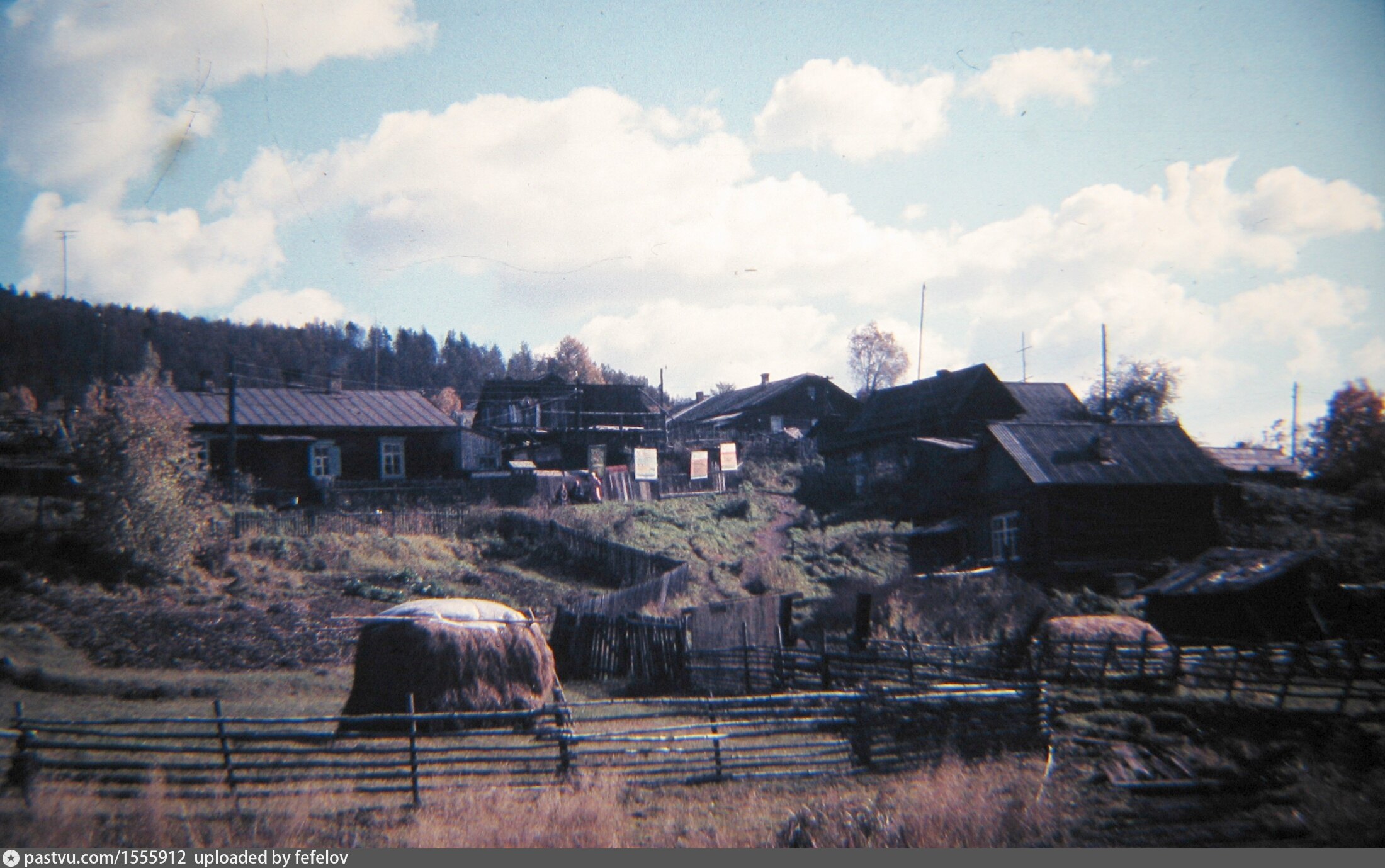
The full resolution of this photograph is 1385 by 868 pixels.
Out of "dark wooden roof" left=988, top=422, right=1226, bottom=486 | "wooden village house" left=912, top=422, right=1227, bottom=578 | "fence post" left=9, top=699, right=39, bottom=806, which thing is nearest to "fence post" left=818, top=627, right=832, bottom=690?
"fence post" left=9, top=699, right=39, bottom=806

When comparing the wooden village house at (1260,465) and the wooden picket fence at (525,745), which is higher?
the wooden village house at (1260,465)

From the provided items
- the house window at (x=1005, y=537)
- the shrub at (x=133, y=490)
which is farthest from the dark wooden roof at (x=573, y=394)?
the shrub at (x=133, y=490)

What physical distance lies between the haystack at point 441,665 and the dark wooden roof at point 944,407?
110 feet

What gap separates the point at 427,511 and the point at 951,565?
20993mm

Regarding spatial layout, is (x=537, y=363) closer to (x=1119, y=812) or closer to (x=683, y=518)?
(x=683, y=518)

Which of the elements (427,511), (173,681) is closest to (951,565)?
(427,511)

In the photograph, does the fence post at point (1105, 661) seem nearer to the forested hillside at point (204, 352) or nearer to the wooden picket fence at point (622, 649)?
the wooden picket fence at point (622, 649)

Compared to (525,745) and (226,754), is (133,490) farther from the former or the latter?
Result: (525,745)

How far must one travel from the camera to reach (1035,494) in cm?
2903

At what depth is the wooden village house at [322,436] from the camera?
37.7m

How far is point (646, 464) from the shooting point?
42.6m

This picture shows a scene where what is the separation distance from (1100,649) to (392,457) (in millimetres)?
33920

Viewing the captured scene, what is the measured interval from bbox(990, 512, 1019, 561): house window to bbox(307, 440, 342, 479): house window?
29956 mm

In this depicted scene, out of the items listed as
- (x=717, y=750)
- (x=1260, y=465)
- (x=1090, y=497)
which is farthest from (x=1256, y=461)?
(x=717, y=750)
